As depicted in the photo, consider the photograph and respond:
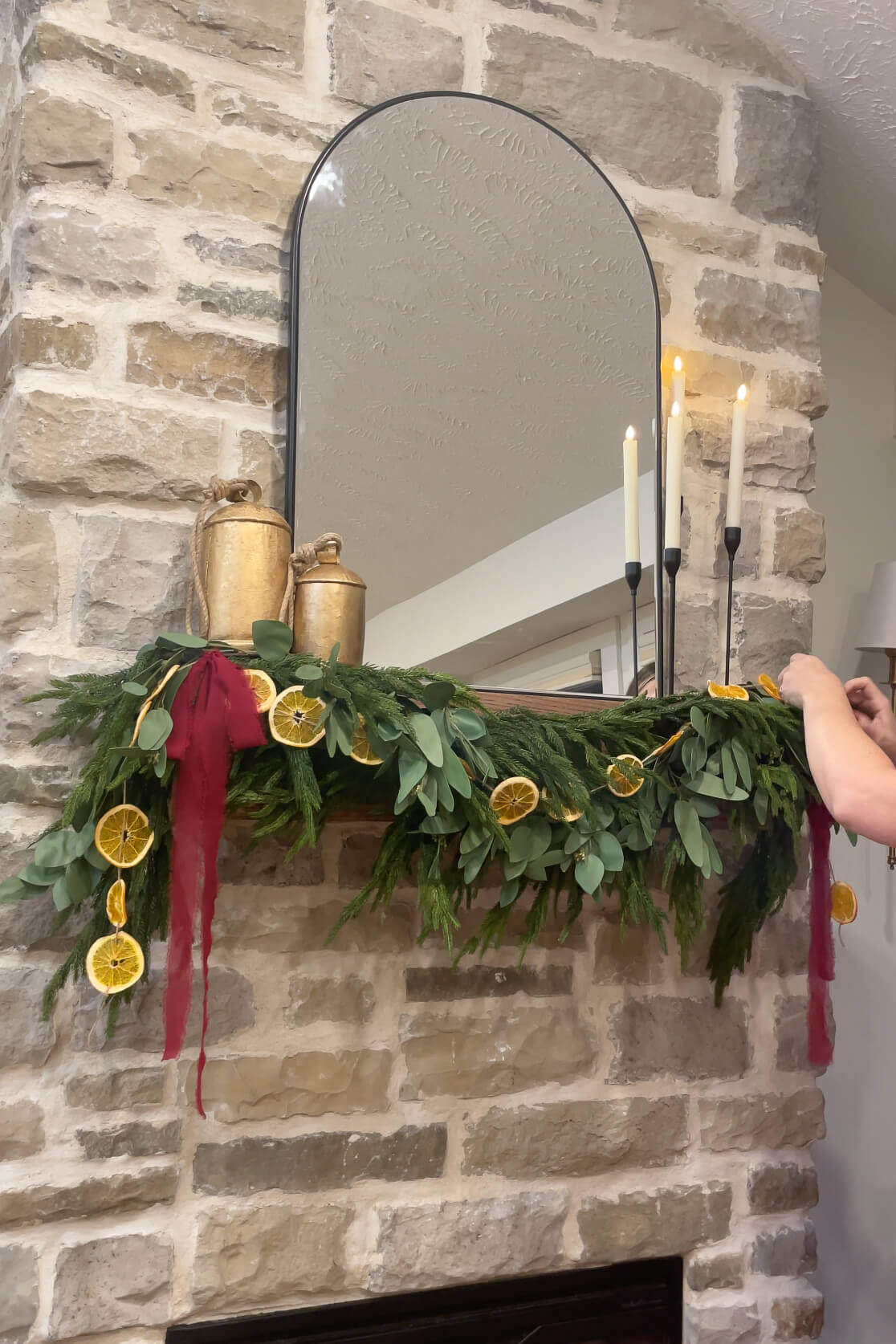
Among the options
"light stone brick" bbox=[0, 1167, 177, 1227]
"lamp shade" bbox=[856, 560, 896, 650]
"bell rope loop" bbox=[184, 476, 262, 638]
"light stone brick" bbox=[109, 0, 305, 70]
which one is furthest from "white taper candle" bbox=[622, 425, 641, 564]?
"light stone brick" bbox=[0, 1167, 177, 1227]

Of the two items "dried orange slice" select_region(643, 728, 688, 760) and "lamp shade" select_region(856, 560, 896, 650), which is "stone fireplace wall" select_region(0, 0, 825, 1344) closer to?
"dried orange slice" select_region(643, 728, 688, 760)

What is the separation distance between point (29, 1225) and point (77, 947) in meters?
0.38

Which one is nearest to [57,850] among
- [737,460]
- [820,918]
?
[820,918]

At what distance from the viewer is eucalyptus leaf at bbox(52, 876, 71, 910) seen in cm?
129

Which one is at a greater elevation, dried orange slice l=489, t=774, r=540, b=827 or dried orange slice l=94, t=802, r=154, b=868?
dried orange slice l=489, t=774, r=540, b=827

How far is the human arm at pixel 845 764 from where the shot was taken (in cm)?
128

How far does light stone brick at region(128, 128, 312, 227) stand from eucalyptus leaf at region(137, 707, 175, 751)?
82cm

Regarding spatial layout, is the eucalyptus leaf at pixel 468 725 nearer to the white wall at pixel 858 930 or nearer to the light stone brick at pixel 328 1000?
the light stone brick at pixel 328 1000

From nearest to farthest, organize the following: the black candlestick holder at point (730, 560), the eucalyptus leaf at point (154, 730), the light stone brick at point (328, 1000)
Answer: the eucalyptus leaf at point (154, 730)
the light stone brick at point (328, 1000)
the black candlestick holder at point (730, 560)

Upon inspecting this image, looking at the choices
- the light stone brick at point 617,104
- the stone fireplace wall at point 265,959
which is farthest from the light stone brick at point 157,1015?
the light stone brick at point 617,104

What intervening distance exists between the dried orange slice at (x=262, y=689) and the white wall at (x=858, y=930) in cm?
175

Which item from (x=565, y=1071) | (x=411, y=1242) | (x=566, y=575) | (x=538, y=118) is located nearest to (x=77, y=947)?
(x=411, y=1242)

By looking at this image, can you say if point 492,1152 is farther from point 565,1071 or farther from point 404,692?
point 404,692

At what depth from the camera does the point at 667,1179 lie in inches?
68.4
